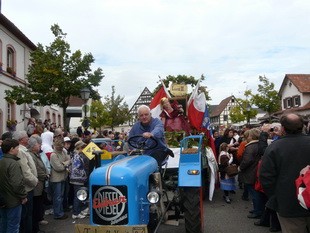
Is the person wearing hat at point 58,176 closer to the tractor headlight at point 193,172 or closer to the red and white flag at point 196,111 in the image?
the tractor headlight at point 193,172

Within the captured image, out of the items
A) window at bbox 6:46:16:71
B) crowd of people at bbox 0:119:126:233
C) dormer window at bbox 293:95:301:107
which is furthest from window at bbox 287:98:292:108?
crowd of people at bbox 0:119:126:233

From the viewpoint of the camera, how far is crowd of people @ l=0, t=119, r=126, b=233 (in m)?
4.12

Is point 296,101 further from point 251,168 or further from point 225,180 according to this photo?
point 251,168

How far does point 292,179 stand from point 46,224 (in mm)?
4810

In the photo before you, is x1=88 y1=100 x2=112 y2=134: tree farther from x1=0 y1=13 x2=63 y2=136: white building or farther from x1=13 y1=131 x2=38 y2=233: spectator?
x1=13 y1=131 x2=38 y2=233: spectator

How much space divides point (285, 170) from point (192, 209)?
165cm

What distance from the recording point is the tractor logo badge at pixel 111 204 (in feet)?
10.6

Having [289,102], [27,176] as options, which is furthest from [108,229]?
[289,102]

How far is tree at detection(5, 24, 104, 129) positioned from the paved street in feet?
29.7

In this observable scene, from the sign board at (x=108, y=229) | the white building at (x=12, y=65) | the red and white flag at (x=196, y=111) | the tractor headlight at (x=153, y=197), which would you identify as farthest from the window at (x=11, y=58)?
the tractor headlight at (x=153, y=197)

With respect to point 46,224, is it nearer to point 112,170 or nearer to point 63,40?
point 112,170

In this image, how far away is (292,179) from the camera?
3.12 metres

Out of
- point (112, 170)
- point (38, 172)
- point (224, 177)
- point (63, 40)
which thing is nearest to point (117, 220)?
point (112, 170)

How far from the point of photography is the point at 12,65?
17.7m
